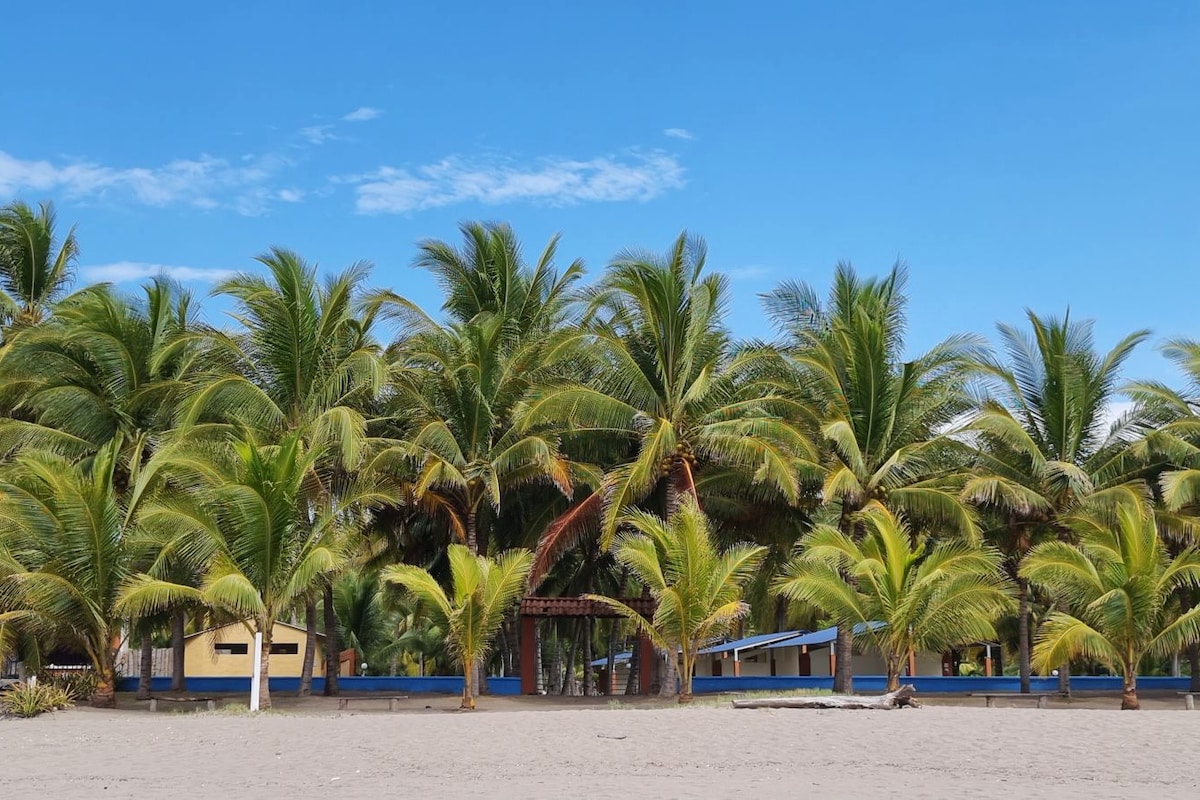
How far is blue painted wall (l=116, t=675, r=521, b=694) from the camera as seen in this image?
2791 centimetres

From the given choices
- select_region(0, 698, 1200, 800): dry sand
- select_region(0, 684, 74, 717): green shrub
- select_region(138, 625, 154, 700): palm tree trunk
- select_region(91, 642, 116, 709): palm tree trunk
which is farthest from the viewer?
select_region(138, 625, 154, 700): palm tree trunk

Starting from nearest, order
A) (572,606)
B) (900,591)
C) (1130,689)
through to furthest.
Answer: (900,591)
(1130,689)
(572,606)

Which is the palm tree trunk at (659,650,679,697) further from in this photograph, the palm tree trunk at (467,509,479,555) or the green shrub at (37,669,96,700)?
the green shrub at (37,669,96,700)

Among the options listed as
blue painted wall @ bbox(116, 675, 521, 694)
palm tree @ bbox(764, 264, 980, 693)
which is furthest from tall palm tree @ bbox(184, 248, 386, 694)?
palm tree @ bbox(764, 264, 980, 693)

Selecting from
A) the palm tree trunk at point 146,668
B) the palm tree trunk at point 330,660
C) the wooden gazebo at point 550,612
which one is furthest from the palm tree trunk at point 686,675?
the palm tree trunk at point 146,668

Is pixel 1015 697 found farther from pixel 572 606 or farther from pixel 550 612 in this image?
pixel 550 612

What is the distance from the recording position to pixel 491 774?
1334 cm

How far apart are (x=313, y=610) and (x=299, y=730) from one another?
30.2 ft

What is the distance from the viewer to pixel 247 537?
20766 mm

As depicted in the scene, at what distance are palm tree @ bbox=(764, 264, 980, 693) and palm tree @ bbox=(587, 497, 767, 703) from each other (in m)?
2.66

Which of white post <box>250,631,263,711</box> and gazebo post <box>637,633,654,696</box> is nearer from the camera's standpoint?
white post <box>250,631,263,711</box>

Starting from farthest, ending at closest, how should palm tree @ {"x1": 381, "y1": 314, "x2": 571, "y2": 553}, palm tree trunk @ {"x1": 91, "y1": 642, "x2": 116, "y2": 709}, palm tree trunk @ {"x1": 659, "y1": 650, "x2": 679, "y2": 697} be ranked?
palm tree @ {"x1": 381, "y1": 314, "x2": 571, "y2": 553} < palm tree trunk @ {"x1": 659, "y1": 650, "x2": 679, "y2": 697} < palm tree trunk @ {"x1": 91, "y1": 642, "x2": 116, "y2": 709}

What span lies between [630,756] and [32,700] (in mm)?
11798

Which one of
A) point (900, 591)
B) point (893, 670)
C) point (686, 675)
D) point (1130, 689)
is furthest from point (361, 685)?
point (1130, 689)
